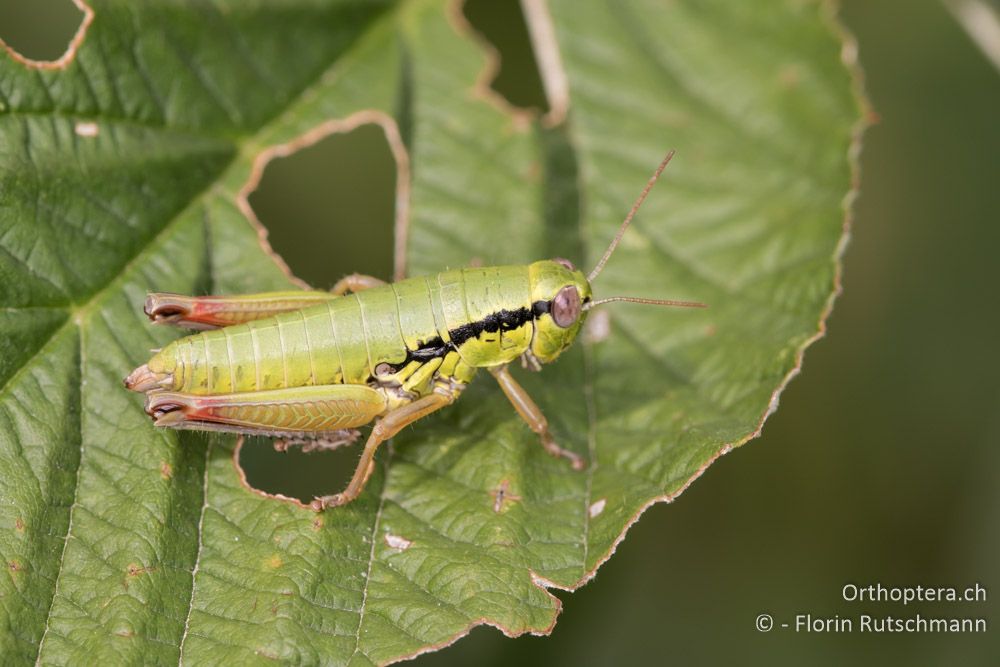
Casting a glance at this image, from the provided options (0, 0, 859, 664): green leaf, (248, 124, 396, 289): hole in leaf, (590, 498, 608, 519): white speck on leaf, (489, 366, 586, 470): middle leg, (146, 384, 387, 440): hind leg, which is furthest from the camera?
(248, 124, 396, 289): hole in leaf

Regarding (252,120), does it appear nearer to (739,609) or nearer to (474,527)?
(474,527)

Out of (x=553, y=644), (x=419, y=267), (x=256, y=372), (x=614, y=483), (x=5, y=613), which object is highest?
(x=419, y=267)

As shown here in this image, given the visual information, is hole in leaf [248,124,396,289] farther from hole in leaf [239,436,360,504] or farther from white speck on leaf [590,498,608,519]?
white speck on leaf [590,498,608,519]

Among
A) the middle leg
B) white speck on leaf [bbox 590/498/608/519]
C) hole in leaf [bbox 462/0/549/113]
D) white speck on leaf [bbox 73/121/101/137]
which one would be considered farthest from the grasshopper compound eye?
white speck on leaf [bbox 73/121/101/137]

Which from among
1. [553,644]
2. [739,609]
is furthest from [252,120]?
[739,609]

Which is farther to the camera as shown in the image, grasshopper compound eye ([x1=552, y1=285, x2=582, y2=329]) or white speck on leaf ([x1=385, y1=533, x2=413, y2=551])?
grasshopper compound eye ([x1=552, y1=285, x2=582, y2=329])

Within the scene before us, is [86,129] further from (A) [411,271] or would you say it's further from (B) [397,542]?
(B) [397,542]

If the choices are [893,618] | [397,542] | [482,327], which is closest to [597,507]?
[397,542]

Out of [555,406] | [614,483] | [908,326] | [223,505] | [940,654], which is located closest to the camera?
[223,505]
